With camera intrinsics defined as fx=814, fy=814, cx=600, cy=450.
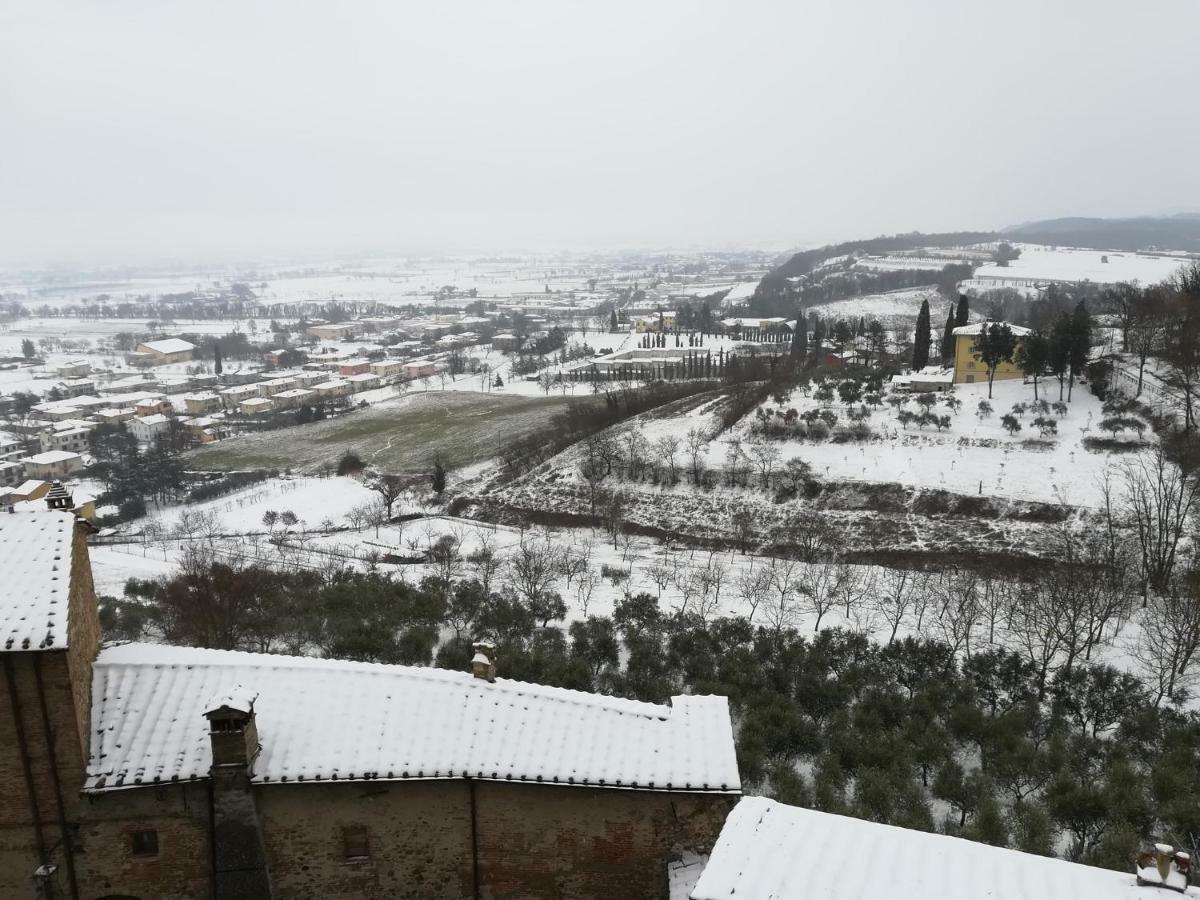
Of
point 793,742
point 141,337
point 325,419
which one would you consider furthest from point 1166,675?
point 141,337

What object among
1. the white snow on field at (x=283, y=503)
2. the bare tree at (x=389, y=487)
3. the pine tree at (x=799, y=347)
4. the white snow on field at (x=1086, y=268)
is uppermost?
the white snow on field at (x=1086, y=268)

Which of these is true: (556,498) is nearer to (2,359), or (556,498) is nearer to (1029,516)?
(1029,516)

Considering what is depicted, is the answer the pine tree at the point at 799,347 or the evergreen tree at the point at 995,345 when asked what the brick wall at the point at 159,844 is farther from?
the pine tree at the point at 799,347

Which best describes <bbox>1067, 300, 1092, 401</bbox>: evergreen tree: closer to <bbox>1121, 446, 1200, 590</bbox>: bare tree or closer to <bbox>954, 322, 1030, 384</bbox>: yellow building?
<bbox>954, 322, 1030, 384</bbox>: yellow building

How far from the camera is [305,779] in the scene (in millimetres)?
8727

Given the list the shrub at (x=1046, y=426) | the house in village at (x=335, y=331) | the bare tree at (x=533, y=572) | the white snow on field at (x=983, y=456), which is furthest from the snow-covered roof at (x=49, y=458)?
the house in village at (x=335, y=331)

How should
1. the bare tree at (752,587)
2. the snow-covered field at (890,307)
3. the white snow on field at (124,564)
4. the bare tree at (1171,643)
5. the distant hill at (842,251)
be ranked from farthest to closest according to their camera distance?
the distant hill at (842,251) → the snow-covered field at (890,307) → the white snow on field at (124,564) → the bare tree at (752,587) → the bare tree at (1171,643)

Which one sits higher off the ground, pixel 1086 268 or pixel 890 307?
pixel 1086 268

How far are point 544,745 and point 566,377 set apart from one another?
68.7m

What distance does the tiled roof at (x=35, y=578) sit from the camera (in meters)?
8.12

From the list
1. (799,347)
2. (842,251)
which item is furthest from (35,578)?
(842,251)

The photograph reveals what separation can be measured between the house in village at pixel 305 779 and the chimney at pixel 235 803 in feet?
0.07

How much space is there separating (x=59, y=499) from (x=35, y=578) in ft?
5.91

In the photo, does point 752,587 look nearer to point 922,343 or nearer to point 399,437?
point 922,343
